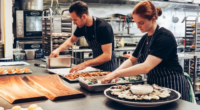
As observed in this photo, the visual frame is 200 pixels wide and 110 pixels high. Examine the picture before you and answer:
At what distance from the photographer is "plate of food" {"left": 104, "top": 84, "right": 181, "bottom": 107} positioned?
139cm

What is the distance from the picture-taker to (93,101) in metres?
1.59

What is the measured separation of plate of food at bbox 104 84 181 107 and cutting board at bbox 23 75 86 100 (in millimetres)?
283

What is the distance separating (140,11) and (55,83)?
0.95 m

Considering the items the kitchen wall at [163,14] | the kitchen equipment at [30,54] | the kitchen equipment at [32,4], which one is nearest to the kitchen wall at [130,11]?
the kitchen wall at [163,14]

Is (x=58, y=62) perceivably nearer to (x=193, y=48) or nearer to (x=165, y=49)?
(x=165, y=49)

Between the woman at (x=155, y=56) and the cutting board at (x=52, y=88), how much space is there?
282mm

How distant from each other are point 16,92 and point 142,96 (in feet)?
3.02

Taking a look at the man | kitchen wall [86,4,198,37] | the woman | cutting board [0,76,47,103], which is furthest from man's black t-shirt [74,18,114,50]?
kitchen wall [86,4,198,37]

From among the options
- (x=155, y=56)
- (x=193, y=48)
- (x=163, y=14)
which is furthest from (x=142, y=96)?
(x=163, y=14)

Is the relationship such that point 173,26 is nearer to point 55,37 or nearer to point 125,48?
point 125,48

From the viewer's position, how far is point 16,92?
5.70 feet

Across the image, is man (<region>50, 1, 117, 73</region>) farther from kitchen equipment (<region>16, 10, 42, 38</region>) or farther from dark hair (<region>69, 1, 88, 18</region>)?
kitchen equipment (<region>16, 10, 42, 38</region>)

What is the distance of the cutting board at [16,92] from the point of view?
Answer: 159 centimetres

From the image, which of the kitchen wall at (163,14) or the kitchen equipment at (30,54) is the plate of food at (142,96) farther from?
the kitchen wall at (163,14)
